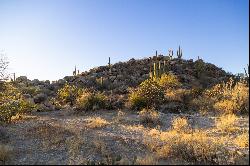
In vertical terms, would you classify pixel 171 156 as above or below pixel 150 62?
below

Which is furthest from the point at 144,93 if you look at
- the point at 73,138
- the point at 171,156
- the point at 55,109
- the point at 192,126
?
the point at 171,156

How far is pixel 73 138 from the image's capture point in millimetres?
13797

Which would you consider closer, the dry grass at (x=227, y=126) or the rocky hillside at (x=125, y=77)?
the dry grass at (x=227, y=126)

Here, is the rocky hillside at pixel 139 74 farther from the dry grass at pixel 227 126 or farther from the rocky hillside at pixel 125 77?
the dry grass at pixel 227 126

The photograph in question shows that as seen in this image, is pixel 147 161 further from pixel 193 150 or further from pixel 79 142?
pixel 79 142

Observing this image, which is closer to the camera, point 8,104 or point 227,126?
point 227,126

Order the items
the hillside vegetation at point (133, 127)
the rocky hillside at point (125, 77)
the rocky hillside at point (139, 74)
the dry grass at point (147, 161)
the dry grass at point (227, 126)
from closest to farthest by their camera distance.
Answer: the dry grass at point (147, 161) < the hillside vegetation at point (133, 127) < the dry grass at point (227, 126) < the rocky hillside at point (125, 77) < the rocky hillside at point (139, 74)

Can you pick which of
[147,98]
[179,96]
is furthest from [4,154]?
[179,96]

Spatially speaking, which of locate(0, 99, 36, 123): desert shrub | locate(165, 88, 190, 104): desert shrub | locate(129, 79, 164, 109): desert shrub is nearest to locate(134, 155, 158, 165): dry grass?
locate(0, 99, 36, 123): desert shrub

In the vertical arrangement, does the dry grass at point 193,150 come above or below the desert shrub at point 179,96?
below

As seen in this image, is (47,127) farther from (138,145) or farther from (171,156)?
(171,156)

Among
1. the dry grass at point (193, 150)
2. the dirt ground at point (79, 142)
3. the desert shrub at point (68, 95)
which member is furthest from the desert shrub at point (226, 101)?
the desert shrub at point (68, 95)

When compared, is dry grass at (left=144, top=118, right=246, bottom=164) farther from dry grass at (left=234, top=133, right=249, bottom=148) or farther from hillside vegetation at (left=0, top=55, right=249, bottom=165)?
dry grass at (left=234, top=133, right=249, bottom=148)

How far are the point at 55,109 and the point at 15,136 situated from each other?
1187 centimetres
